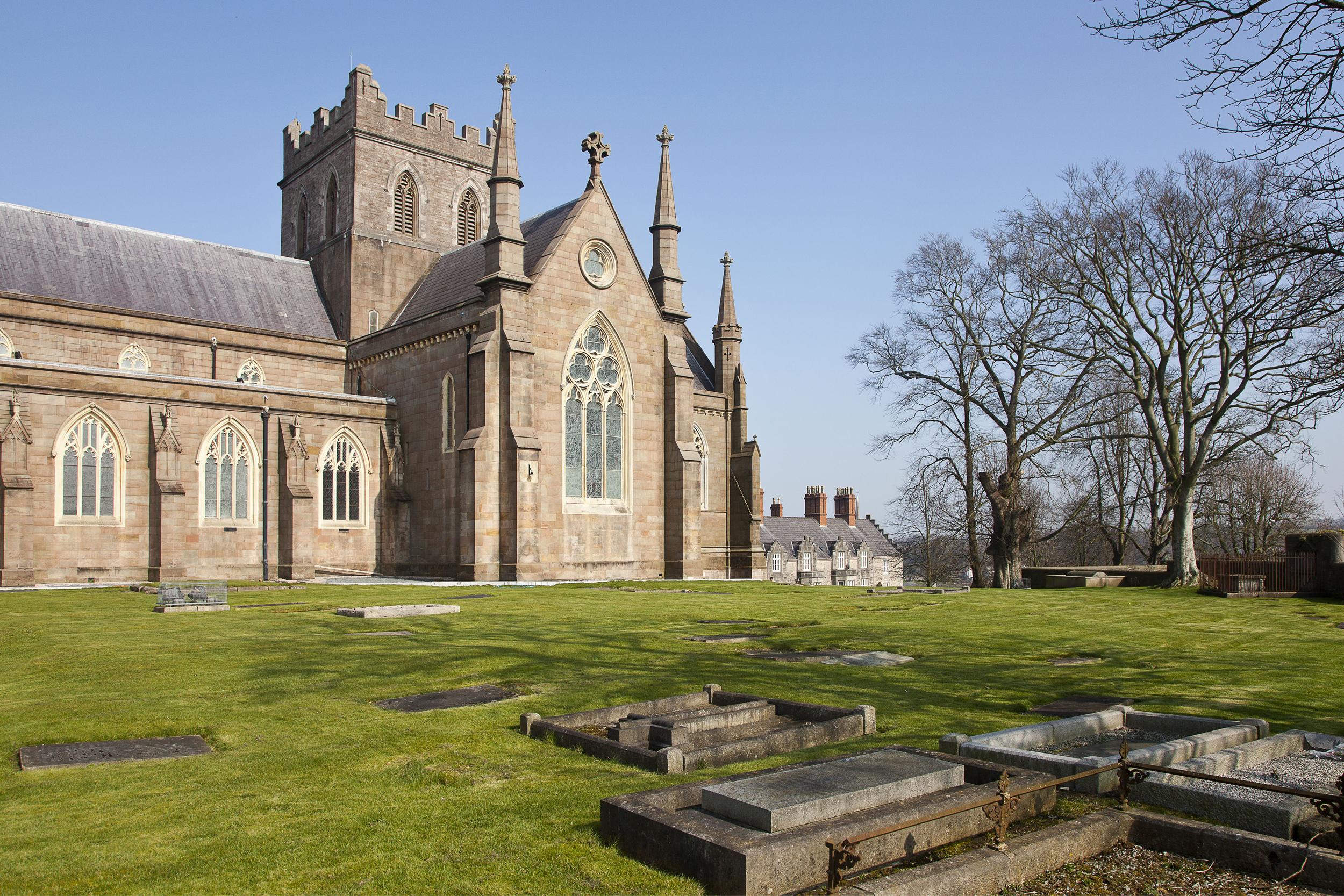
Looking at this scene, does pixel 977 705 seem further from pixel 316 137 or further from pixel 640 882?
pixel 316 137

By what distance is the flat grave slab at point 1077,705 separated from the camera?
359 inches

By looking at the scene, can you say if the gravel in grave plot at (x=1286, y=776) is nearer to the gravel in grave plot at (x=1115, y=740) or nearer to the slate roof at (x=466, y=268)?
the gravel in grave plot at (x=1115, y=740)

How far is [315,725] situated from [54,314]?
31156mm

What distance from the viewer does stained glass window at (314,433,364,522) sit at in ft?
110

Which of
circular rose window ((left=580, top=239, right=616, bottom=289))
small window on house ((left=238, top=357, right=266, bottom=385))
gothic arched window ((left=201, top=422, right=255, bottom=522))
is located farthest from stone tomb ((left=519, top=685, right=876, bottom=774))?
small window on house ((left=238, top=357, right=266, bottom=385))

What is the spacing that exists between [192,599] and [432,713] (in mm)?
12381

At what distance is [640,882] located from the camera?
5008mm

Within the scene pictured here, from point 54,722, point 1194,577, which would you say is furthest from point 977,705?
point 1194,577

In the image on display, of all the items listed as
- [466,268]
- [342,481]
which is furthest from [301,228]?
[342,481]

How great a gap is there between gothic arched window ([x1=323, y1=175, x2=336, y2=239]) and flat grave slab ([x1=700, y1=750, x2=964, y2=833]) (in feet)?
136

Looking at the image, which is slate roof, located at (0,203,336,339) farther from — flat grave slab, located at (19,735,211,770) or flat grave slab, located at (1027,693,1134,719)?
flat grave slab, located at (1027,693,1134,719)

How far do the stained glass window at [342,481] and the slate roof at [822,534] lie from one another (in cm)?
3924

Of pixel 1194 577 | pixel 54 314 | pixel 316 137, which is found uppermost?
pixel 316 137

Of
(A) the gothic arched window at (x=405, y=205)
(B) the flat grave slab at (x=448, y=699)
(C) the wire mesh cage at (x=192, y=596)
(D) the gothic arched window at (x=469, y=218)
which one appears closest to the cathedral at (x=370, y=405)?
(A) the gothic arched window at (x=405, y=205)
